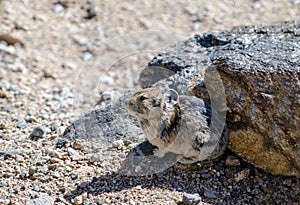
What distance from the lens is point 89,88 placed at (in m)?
9.23

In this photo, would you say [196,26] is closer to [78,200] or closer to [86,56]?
[86,56]

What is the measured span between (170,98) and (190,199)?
1.22 meters

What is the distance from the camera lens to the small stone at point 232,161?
246 inches

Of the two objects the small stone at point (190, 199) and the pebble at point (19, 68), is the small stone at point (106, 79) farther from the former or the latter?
the small stone at point (190, 199)

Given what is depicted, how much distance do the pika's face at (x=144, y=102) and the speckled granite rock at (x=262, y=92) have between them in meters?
0.55

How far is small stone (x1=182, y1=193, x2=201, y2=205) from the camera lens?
18.4ft

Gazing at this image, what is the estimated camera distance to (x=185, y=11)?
11812 mm

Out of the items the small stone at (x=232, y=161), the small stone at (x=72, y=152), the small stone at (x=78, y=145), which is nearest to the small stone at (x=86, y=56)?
the small stone at (x=78, y=145)

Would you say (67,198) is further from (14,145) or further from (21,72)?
(21,72)

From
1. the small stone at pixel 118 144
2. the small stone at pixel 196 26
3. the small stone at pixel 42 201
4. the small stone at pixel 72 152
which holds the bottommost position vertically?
the small stone at pixel 196 26

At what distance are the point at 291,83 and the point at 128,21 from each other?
6.31m

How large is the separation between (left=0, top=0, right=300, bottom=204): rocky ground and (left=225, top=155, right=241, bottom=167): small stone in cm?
1

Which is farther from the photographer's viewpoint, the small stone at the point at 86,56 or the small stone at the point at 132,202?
the small stone at the point at 86,56

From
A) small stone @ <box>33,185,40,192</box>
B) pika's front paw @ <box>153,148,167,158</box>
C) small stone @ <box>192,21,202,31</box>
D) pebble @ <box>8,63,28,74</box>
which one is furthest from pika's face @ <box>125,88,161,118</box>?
small stone @ <box>192,21,202,31</box>
